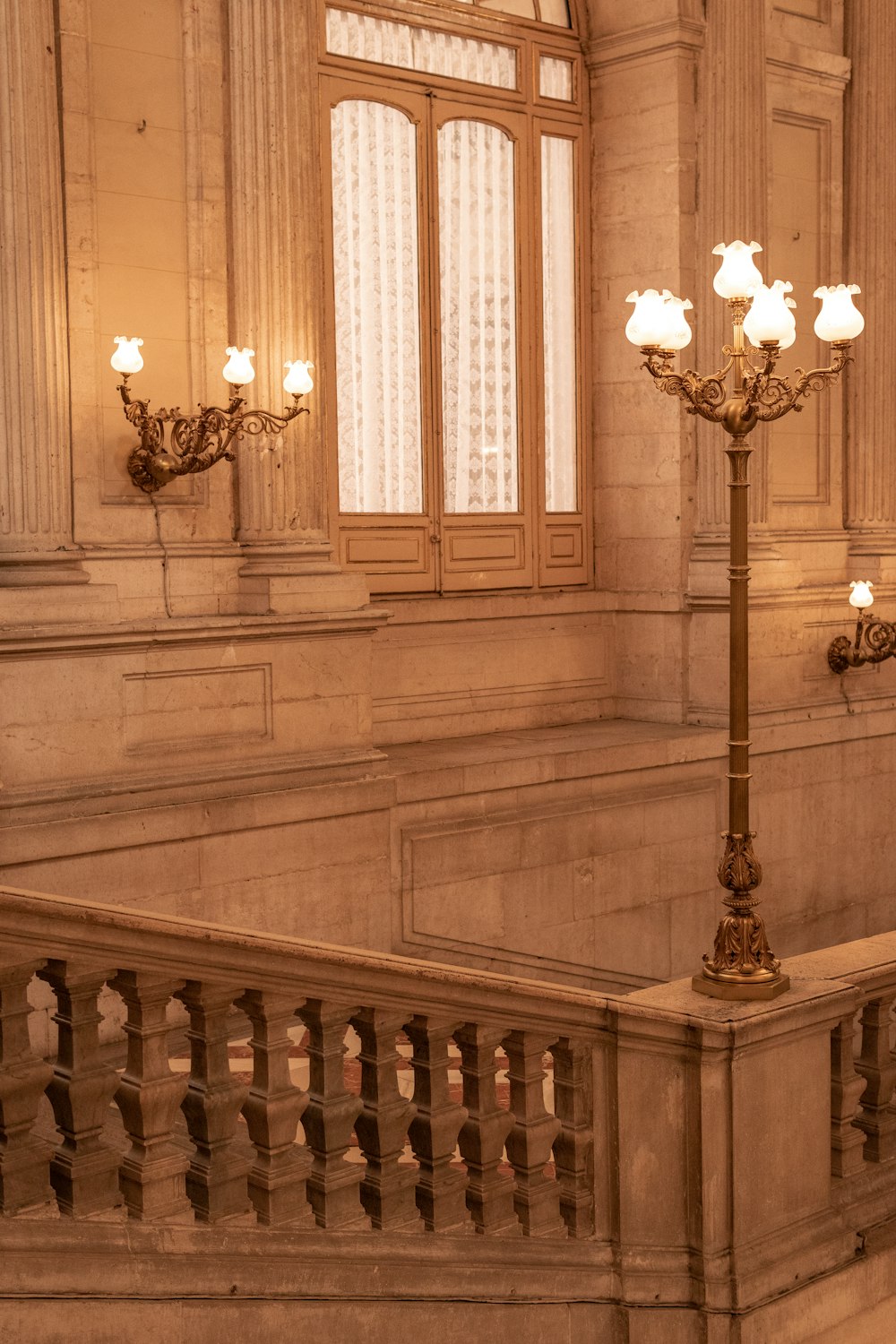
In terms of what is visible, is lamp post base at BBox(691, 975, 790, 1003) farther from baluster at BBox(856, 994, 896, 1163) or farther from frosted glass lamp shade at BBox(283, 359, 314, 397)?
frosted glass lamp shade at BBox(283, 359, 314, 397)

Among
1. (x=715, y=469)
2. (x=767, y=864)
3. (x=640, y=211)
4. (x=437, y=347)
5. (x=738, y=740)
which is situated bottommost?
(x=767, y=864)

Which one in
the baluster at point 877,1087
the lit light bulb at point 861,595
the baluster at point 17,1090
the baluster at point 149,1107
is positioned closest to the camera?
the baluster at point 17,1090

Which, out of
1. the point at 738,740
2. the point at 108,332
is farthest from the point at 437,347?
the point at 738,740

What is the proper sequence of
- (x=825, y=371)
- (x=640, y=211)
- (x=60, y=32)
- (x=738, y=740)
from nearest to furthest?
(x=738, y=740) < (x=825, y=371) < (x=60, y=32) < (x=640, y=211)

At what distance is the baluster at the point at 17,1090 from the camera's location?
3.80 m

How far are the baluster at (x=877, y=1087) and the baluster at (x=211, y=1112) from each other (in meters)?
2.33

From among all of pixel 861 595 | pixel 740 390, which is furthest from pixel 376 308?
pixel 740 390

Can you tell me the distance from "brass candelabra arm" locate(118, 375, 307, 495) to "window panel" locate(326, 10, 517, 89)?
3.22 m

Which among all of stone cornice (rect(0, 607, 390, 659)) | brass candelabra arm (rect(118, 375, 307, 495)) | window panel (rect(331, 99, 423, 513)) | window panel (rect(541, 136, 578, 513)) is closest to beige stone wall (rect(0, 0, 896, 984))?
stone cornice (rect(0, 607, 390, 659))

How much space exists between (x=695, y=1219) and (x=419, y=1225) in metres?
A: 0.91

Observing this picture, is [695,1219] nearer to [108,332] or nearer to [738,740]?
[738,740]

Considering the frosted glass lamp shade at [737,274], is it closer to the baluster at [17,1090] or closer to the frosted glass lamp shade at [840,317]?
the frosted glass lamp shade at [840,317]

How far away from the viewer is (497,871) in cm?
1002

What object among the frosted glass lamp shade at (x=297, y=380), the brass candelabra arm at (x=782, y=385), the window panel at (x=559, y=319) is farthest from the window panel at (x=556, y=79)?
the brass candelabra arm at (x=782, y=385)
